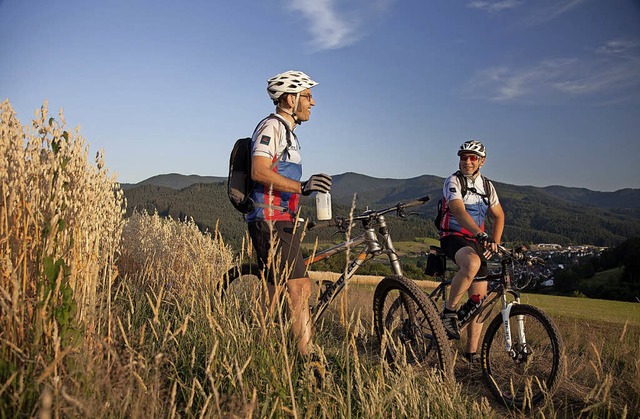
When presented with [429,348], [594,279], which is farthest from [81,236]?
[594,279]

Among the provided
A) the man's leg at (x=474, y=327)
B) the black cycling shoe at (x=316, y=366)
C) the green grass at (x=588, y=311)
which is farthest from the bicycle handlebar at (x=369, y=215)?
the green grass at (x=588, y=311)

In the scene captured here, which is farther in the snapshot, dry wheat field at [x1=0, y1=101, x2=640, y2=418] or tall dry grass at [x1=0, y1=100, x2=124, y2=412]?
tall dry grass at [x1=0, y1=100, x2=124, y2=412]

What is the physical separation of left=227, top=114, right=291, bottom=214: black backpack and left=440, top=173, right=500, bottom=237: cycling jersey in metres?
2.13

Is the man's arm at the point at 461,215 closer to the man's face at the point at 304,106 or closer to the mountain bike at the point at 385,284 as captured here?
the mountain bike at the point at 385,284

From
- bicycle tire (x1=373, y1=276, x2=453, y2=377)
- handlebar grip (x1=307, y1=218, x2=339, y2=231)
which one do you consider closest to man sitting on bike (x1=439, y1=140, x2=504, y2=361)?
bicycle tire (x1=373, y1=276, x2=453, y2=377)

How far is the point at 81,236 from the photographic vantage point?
3268mm

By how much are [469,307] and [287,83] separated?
2.86m

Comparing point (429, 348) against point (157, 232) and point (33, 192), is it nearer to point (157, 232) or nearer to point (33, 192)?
point (33, 192)

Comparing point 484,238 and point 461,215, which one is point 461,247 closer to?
point 461,215

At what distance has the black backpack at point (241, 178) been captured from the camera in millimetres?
4004

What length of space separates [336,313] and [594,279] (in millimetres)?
55281

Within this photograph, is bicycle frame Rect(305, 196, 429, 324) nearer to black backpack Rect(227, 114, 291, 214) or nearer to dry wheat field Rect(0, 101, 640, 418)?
black backpack Rect(227, 114, 291, 214)

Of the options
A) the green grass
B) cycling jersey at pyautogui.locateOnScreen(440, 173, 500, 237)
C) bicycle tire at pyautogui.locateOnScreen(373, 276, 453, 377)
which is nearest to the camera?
bicycle tire at pyautogui.locateOnScreen(373, 276, 453, 377)

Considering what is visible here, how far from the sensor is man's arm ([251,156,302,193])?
12.3 ft
